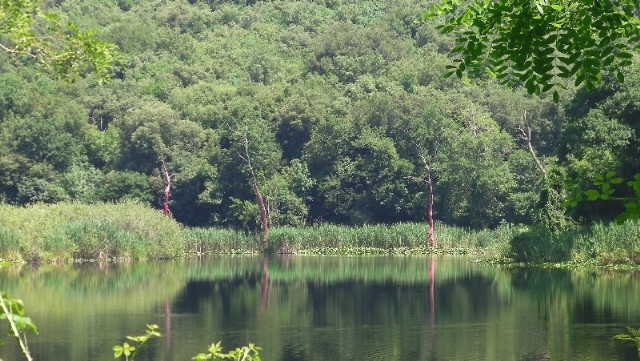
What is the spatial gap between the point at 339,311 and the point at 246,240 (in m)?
32.3

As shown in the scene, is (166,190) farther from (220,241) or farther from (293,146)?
(293,146)

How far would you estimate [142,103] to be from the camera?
6738 centimetres

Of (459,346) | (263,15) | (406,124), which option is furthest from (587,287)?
(263,15)

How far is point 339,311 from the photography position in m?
26.8

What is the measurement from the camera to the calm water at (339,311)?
1988 cm

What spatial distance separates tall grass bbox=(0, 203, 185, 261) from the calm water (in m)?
3.07

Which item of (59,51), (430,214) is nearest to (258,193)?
(430,214)

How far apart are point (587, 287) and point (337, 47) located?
50.1 meters

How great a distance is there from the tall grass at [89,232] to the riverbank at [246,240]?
0.04 metres

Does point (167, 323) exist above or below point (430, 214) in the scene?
below

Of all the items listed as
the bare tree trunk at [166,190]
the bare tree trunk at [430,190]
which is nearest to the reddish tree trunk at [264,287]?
the bare tree trunk at [430,190]

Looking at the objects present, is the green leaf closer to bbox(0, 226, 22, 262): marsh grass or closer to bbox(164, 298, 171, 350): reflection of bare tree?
bbox(164, 298, 171, 350): reflection of bare tree

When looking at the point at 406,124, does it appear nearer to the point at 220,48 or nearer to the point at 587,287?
the point at 220,48

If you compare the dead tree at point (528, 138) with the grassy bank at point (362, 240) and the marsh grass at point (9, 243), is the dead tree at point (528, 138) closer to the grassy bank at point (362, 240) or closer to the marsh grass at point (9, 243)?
the grassy bank at point (362, 240)
